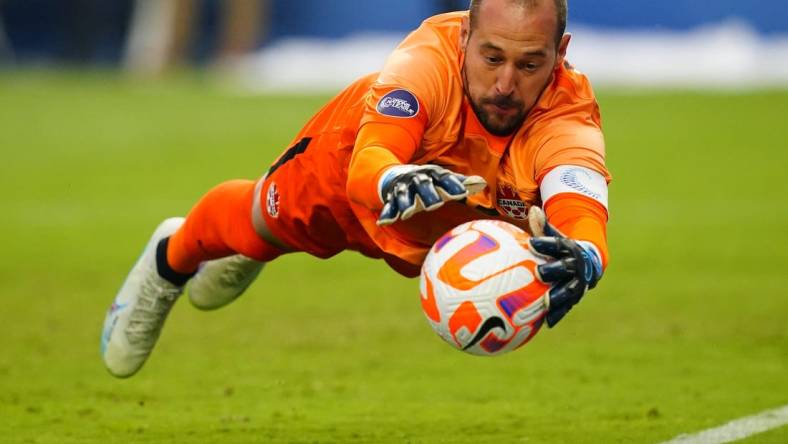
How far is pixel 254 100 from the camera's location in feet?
86.1

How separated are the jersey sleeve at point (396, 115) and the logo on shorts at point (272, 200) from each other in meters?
1.05

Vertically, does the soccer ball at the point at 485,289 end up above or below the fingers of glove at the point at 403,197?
below

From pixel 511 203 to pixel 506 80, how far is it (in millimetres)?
598

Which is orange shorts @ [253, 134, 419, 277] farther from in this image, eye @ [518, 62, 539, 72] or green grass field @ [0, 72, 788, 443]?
eye @ [518, 62, 539, 72]

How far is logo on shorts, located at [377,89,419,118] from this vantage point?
521cm

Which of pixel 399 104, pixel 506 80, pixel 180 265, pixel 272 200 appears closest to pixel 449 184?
pixel 399 104

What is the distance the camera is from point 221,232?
678 centimetres

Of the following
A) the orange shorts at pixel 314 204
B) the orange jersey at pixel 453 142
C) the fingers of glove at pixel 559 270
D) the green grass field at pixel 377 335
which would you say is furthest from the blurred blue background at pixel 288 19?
the fingers of glove at pixel 559 270

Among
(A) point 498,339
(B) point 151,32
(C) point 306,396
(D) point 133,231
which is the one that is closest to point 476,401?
(C) point 306,396

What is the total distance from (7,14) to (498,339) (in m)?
31.7

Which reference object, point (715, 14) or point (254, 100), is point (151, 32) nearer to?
point (254, 100)

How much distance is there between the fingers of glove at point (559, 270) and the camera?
4.62 m

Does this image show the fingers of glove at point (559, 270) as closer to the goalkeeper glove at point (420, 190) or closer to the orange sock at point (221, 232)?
the goalkeeper glove at point (420, 190)

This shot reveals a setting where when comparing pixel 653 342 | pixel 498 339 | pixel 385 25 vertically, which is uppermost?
pixel 498 339
